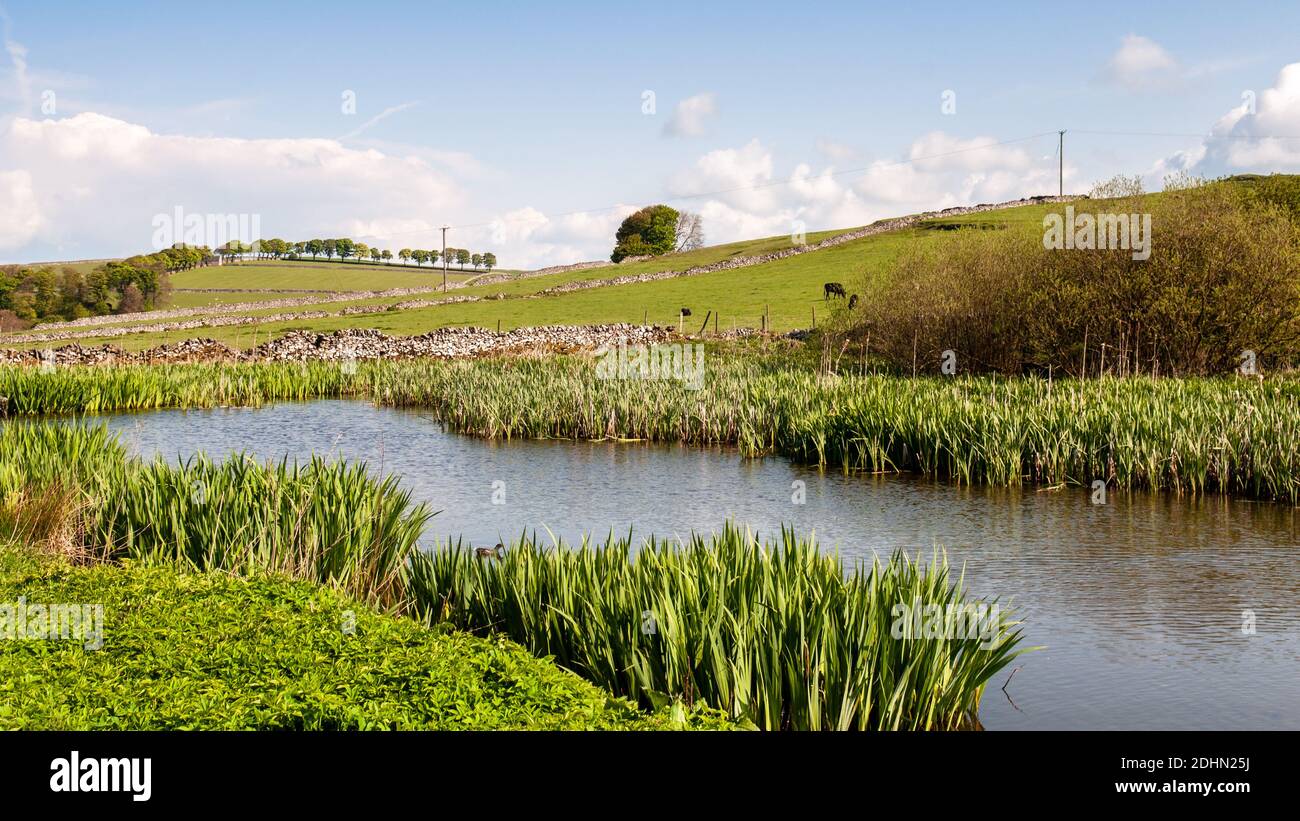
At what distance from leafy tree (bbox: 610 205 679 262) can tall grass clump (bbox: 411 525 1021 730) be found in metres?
123

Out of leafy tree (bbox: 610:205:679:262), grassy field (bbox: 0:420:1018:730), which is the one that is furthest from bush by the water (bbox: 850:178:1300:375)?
leafy tree (bbox: 610:205:679:262)

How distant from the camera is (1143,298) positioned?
2955 cm

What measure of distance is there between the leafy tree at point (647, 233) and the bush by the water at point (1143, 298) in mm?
98670

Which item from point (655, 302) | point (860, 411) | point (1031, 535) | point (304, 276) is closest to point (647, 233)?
point (304, 276)

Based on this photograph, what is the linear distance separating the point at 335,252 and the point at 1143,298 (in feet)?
509

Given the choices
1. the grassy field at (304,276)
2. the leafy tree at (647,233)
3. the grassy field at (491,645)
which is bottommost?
the grassy field at (491,645)

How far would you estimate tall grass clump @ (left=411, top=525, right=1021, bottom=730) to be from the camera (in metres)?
6.78

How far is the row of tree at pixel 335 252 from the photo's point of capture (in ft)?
472

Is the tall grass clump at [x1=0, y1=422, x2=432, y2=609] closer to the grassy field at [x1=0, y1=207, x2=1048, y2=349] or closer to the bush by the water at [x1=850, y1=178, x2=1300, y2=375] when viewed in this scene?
the bush by the water at [x1=850, y1=178, x2=1300, y2=375]

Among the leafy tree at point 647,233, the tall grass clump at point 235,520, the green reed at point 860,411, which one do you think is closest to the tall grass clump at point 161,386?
the green reed at point 860,411

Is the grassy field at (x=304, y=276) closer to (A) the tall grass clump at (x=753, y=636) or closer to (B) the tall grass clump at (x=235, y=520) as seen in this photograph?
(B) the tall grass clump at (x=235, y=520)
